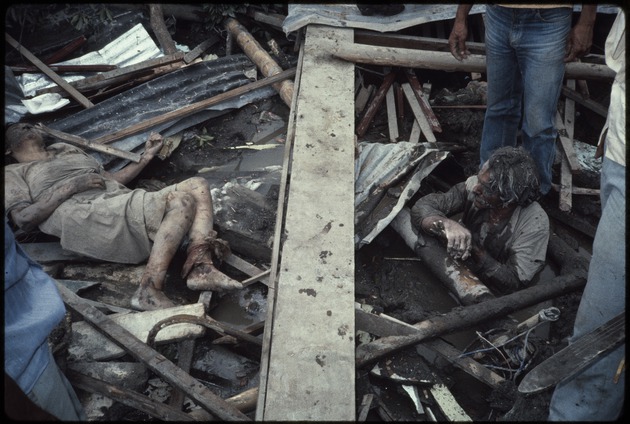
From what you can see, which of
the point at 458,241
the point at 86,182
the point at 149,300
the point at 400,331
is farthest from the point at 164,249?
the point at 458,241

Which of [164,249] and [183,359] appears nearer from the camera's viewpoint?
[183,359]

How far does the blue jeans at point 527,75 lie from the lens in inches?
155

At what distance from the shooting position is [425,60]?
17.7 ft

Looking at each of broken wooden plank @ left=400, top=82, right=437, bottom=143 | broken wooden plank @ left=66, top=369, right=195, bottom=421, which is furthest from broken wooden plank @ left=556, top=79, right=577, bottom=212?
broken wooden plank @ left=66, top=369, right=195, bottom=421

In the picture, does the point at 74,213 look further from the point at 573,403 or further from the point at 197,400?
the point at 573,403

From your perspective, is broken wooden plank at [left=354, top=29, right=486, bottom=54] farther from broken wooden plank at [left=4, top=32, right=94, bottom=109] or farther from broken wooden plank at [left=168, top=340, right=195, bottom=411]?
broken wooden plank at [left=168, top=340, right=195, bottom=411]

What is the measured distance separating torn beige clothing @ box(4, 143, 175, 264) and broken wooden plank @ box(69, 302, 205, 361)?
852mm

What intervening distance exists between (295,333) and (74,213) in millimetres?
2244

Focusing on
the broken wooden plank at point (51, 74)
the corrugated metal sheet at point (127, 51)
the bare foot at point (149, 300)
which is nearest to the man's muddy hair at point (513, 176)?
the bare foot at point (149, 300)

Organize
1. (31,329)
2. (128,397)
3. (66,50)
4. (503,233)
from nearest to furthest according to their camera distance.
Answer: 1. (31,329)
2. (128,397)
3. (503,233)
4. (66,50)

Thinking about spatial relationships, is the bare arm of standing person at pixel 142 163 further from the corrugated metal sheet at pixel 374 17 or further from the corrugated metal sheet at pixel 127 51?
the corrugated metal sheet at pixel 374 17

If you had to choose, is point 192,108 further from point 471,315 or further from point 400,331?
point 471,315

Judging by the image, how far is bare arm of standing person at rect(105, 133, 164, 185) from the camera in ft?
17.0

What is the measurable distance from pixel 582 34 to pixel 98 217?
12.9ft
